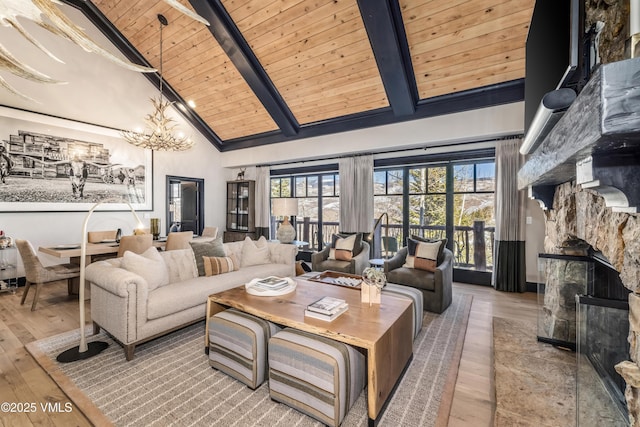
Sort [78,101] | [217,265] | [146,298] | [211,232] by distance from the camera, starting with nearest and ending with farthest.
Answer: [146,298] → [217,265] → [78,101] → [211,232]

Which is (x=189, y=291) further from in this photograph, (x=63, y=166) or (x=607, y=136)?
(x=63, y=166)

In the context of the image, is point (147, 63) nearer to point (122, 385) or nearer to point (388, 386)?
point (122, 385)

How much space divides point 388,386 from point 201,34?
5.41 m

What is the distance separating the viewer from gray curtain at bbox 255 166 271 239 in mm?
6758

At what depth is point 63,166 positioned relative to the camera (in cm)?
463

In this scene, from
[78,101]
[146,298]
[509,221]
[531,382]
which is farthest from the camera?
[78,101]

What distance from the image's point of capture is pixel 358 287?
278 cm

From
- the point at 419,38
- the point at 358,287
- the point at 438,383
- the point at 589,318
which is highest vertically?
the point at 419,38

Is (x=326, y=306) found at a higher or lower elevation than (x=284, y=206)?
lower

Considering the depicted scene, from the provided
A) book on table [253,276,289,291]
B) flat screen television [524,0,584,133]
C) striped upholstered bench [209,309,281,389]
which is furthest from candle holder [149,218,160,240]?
flat screen television [524,0,584,133]

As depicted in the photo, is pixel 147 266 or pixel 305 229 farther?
pixel 305 229

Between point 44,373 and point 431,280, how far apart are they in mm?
3659

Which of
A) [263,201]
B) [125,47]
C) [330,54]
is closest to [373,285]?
[330,54]

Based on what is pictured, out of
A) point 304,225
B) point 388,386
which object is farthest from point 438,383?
point 304,225
